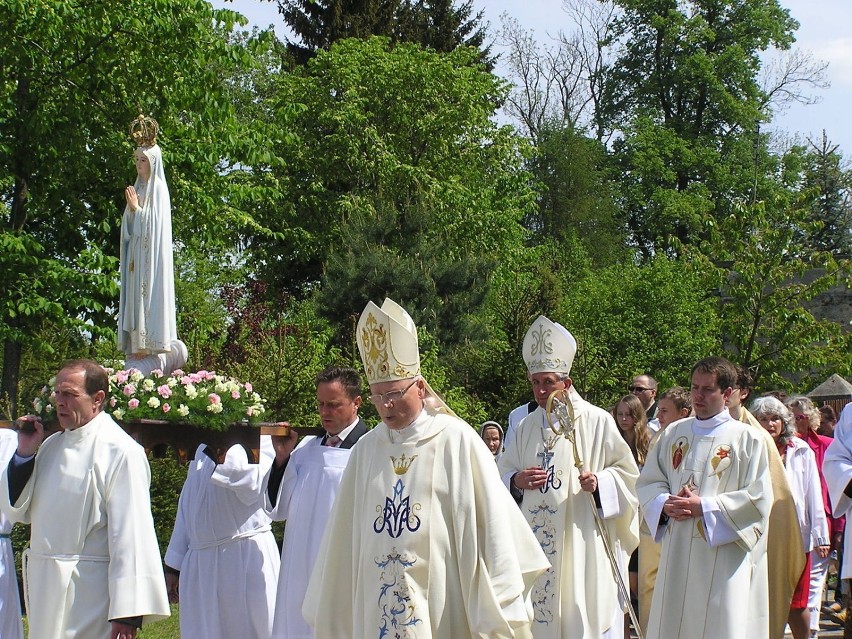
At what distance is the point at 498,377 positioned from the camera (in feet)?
54.9

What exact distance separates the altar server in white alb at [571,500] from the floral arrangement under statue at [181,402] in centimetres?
181

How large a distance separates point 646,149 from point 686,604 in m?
33.8

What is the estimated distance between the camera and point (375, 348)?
565cm

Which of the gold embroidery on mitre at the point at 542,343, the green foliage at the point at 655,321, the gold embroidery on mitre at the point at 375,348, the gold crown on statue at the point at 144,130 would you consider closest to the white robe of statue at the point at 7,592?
the gold embroidery on mitre at the point at 375,348

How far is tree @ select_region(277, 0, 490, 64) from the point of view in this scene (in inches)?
1406

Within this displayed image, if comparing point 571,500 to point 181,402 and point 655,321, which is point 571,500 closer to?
point 181,402

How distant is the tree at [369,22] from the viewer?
117 feet

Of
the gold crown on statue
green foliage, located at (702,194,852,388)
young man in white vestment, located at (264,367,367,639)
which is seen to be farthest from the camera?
green foliage, located at (702,194,852,388)

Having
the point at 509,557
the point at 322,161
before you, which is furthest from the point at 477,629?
the point at 322,161

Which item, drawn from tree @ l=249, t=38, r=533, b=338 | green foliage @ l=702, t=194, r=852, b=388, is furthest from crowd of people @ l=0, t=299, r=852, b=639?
tree @ l=249, t=38, r=533, b=338

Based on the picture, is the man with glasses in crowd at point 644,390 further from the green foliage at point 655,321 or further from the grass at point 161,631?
the green foliage at point 655,321

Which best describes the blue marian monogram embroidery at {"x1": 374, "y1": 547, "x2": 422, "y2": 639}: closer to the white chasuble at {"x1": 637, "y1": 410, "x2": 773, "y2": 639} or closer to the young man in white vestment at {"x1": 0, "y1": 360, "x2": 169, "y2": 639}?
the young man in white vestment at {"x1": 0, "y1": 360, "x2": 169, "y2": 639}

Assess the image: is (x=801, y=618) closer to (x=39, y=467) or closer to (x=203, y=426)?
(x=203, y=426)

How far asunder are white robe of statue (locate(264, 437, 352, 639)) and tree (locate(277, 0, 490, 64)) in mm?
29470
